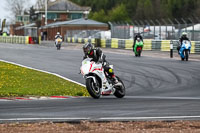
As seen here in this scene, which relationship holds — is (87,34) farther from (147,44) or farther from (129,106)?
(129,106)

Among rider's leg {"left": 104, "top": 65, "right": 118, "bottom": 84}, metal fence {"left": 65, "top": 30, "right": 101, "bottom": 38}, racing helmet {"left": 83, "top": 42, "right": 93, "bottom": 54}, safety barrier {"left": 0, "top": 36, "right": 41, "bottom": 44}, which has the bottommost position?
rider's leg {"left": 104, "top": 65, "right": 118, "bottom": 84}

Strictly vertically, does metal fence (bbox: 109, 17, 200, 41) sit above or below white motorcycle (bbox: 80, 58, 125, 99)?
above

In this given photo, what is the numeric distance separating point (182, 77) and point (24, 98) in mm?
8866

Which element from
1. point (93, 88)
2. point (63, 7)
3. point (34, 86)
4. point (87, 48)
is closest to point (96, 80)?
point (93, 88)

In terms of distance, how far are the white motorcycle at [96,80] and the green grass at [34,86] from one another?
1642 mm

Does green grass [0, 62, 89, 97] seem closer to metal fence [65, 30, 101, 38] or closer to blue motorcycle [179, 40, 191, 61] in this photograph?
blue motorcycle [179, 40, 191, 61]

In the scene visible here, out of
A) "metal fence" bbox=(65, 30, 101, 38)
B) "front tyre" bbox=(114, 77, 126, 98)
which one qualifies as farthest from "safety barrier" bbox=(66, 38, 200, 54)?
"front tyre" bbox=(114, 77, 126, 98)

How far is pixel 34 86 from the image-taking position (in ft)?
56.5

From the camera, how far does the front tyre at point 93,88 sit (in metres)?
13.8

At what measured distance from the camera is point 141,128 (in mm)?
9094

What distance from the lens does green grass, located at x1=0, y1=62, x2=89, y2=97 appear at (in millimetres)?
15578

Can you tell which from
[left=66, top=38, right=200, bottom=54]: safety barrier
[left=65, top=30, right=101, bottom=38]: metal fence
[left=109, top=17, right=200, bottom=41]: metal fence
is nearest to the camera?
[left=66, top=38, right=200, bottom=54]: safety barrier

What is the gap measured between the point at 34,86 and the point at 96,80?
369 cm

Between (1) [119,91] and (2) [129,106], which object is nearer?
(2) [129,106]
